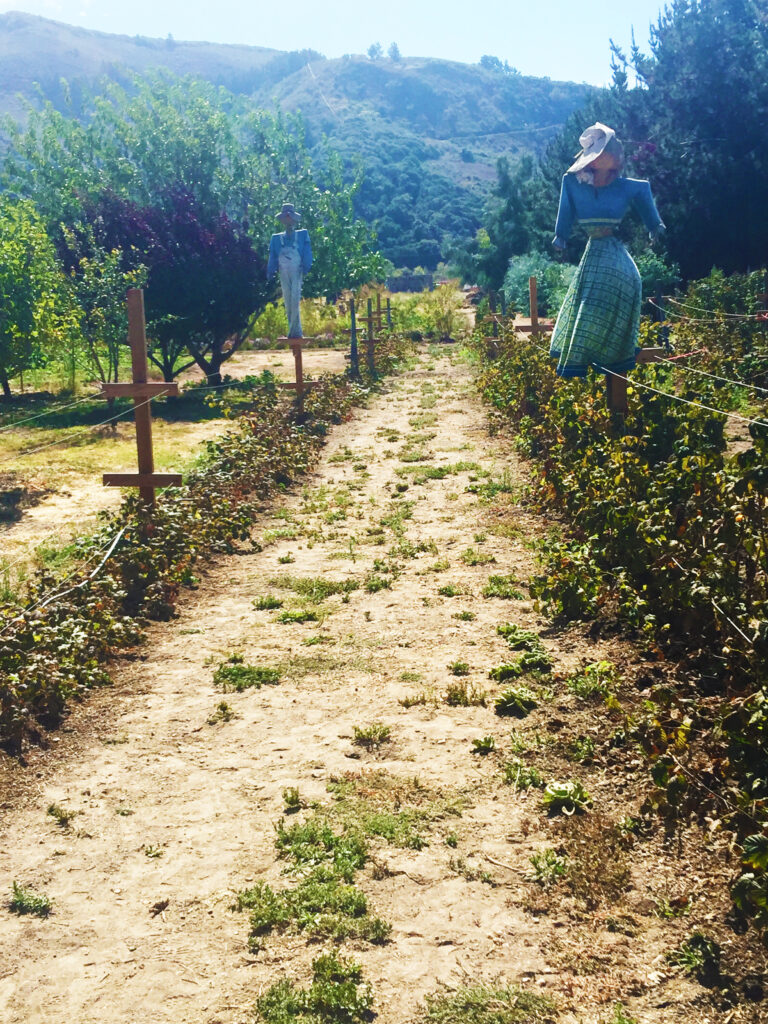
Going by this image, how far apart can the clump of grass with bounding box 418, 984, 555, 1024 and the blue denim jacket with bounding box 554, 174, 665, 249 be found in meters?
5.65

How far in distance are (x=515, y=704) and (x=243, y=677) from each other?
1549 mm

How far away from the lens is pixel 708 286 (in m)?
16.6

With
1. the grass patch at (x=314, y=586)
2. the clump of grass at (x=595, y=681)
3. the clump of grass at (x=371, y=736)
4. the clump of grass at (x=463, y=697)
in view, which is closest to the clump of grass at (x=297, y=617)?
the grass patch at (x=314, y=586)

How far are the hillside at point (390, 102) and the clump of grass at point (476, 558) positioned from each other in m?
63.6

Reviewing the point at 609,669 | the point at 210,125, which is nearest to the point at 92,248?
the point at 210,125

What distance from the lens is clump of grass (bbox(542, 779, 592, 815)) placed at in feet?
12.9

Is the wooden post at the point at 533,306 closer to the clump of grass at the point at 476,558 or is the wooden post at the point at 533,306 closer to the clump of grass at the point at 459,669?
the clump of grass at the point at 476,558

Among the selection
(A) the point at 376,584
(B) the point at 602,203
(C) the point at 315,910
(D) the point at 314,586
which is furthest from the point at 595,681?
(B) the point at 602,203

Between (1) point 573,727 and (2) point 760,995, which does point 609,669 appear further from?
(2) point 760,995

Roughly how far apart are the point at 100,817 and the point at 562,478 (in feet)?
14.5

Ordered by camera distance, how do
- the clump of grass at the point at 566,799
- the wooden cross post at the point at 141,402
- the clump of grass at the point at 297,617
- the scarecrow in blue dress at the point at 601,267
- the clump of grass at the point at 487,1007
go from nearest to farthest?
the clump of grass at the point at 487,1007 < the clump of grass at the point at 566,799 < the clump of grass at the point at 297,617 < the scarecrow in blue dress at the point at 601,267 < the wooden cross post at the point at 141,402

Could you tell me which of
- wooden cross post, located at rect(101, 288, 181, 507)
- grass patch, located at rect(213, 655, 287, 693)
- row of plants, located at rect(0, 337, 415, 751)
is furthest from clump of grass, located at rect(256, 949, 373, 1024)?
wooden cross post, located at rect(101, 288, 181, 507)

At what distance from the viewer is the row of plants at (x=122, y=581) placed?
5.19 m

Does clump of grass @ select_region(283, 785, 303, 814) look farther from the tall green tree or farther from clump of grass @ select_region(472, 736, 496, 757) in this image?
the tall green tree
